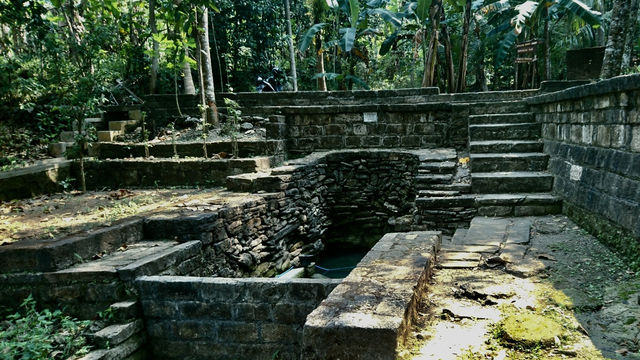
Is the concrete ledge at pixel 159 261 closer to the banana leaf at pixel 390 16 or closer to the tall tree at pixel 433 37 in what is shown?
the tall tree at pixel 433 37

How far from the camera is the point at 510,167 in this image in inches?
232

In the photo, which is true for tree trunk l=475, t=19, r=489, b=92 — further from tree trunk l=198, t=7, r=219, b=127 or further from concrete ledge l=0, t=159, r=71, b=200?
concrete ledge l=0, t=159, r=71, b=200

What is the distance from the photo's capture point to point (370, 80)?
18.0 metres

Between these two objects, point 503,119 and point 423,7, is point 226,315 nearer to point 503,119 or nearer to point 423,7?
point 503,119

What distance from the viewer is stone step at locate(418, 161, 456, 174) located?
6.94m

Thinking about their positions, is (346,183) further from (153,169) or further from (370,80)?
(370,80)

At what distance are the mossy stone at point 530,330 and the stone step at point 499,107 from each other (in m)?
5.87

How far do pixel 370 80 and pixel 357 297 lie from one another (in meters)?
16.4

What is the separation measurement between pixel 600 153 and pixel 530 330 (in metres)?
2.62

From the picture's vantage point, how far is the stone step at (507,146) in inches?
244

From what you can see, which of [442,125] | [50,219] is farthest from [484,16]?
[50,219]

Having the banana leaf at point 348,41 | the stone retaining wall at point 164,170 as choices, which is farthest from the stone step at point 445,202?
the banana leaf at point 348,41

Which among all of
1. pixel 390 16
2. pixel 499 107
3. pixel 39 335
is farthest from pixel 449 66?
pixel 39 335

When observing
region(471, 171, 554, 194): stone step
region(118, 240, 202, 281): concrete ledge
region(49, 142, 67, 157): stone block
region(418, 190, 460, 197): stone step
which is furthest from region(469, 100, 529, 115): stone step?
region(49, 142, 67, 157): stone block
